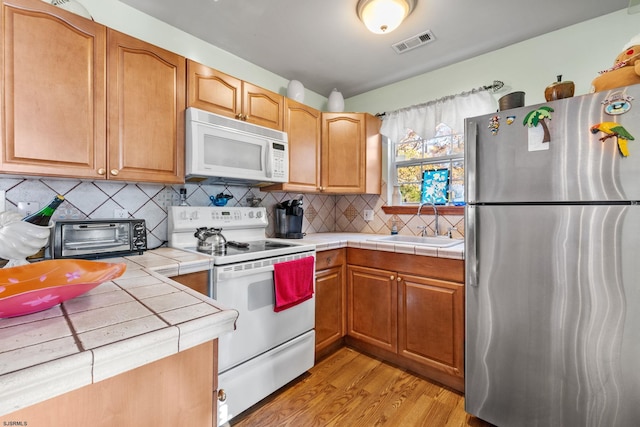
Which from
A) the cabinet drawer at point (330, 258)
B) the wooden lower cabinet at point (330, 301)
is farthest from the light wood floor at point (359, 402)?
the cabinet drawer at point (330, 258)

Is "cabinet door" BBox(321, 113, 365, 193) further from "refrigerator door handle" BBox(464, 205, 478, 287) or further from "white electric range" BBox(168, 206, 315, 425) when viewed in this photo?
"refrigerator door handle" BBox(464, 205, 478, 287)

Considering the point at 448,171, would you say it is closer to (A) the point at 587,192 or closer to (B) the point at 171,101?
(A) the point at 587,192

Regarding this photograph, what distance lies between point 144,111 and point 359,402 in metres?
2.08

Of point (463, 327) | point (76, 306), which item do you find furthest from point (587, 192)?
point (76, 306)

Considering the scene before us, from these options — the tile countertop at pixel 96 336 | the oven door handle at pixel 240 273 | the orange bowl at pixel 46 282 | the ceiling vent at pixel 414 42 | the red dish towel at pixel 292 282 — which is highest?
the ceiling vent at pixel 414 42

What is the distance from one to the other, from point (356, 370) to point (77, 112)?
7.37 ft

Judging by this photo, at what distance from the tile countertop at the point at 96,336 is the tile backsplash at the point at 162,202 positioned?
106cm

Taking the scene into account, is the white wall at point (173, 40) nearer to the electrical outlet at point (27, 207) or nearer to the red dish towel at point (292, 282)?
the electrical outlet at point (27, 207)

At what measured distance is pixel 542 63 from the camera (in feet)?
6.42

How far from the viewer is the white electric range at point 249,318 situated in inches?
57.3

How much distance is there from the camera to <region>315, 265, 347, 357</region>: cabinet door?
2.06m

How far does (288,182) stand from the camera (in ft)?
7.38

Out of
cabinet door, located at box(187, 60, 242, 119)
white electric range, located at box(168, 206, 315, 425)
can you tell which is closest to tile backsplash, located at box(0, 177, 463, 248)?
white electric range, located at box(168, 206, 315, 425)

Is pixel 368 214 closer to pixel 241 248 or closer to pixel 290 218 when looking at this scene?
pixel 290 218
